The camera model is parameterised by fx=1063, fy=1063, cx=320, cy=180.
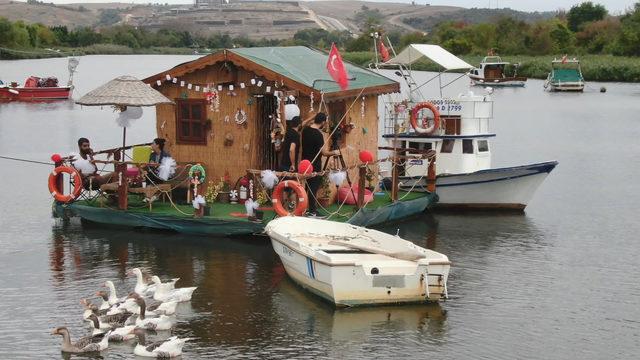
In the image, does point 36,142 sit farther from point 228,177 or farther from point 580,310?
point 580,310

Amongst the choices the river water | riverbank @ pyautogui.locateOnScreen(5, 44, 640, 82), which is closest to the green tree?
riverbank @ pyautogui.locateOnScreen(5, 44, 640, 82)

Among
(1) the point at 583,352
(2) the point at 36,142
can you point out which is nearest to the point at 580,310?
(1) the point at 583,352

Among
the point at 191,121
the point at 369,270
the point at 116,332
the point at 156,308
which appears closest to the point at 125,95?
the point at 191,121

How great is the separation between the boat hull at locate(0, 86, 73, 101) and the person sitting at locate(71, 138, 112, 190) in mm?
45741

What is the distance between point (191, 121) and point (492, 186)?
8.62 m

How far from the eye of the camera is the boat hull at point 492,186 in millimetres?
28394

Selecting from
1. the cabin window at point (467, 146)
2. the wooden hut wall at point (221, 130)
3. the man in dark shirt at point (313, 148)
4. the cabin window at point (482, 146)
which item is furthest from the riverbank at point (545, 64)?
the man in dark shirt at point (313, 148)

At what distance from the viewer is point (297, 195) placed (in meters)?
22.8

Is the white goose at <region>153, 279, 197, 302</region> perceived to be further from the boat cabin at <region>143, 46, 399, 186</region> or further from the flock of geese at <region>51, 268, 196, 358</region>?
the boat cabin at <region>143, 46, 399, 186</region>

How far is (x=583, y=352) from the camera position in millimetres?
17375

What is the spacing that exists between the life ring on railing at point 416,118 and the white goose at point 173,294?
11.5 metres

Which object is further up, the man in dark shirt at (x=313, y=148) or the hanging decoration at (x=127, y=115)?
the hanging decoration at (x=127, y=115)

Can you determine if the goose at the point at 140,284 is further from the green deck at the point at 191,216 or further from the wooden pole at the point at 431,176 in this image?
the wooden pole at the point at 431,176

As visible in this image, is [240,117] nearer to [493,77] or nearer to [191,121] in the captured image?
[191,121]
